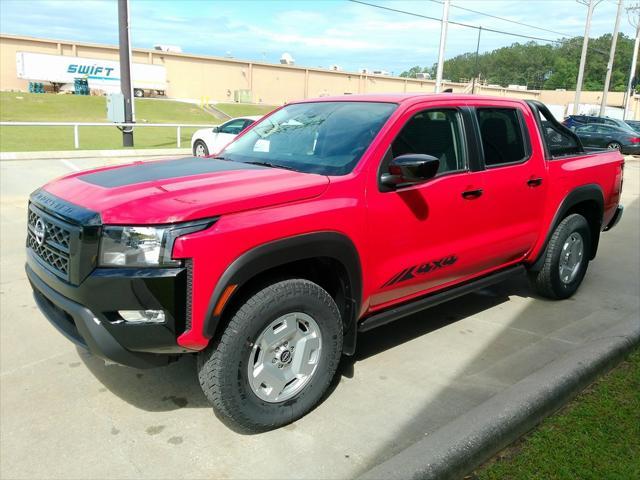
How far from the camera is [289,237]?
9.35 ft

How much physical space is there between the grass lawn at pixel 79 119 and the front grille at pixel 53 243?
1404 centimetres

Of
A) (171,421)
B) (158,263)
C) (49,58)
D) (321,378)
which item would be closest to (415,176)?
(321,378)

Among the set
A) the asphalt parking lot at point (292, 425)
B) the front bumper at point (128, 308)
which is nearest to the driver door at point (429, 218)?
the asphalt parking lot at point (292, 425)

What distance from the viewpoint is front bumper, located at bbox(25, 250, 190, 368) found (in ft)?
8.32

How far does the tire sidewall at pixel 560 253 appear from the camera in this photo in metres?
4.87

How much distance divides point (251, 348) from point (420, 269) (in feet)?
4.50

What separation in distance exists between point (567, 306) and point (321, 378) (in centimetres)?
300

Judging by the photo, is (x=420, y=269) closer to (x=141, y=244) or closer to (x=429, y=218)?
(x=429, y=218)

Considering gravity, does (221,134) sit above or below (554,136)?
below

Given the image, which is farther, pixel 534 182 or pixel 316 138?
pixel 534 182

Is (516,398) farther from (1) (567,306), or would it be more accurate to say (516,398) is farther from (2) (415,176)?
(1) (567,306)

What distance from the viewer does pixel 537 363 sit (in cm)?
393

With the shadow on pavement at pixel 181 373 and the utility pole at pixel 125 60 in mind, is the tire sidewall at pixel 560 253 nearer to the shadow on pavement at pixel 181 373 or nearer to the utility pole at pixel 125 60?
the shadow on pavement at pixel 181 373

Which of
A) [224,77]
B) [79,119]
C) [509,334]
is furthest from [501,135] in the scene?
[224,77]
